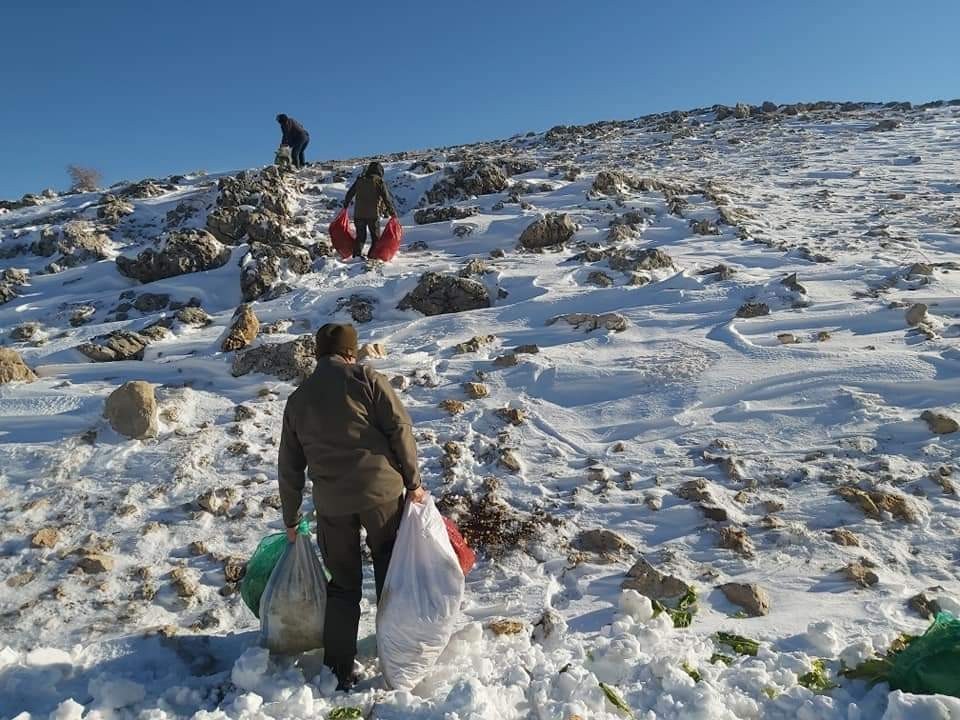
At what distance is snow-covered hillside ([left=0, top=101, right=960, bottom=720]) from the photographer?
2684mm

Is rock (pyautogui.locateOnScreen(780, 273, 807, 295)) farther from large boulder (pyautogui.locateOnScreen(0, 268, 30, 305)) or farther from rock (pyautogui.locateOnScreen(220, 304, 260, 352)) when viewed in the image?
large boulder (pyautogui.locateOnScreen(0, 268, 30, 305))

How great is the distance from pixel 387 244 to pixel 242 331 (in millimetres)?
3103

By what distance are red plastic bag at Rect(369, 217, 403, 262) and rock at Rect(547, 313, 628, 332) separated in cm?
322

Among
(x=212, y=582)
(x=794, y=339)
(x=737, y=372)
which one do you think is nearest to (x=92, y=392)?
(x=212, y=582)

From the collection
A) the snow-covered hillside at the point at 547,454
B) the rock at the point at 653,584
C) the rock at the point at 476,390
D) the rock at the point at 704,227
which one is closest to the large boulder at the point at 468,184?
the snow-covered hillside at the point at 547,454

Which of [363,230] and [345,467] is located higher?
[363,230]

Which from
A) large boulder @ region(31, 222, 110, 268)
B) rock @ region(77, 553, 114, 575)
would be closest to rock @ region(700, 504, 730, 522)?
rock @ region(77, 553, 114, 575)

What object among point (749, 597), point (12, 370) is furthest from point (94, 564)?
point (749, 597)

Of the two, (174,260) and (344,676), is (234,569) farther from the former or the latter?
(174,260)

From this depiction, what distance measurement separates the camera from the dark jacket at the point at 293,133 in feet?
49.1

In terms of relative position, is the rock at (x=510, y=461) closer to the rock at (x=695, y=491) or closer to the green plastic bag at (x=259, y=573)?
the rock at (x=695, y=491)

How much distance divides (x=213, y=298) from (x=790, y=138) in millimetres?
16565

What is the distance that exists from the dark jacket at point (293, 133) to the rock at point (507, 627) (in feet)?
48.2

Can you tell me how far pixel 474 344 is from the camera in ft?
20.3
